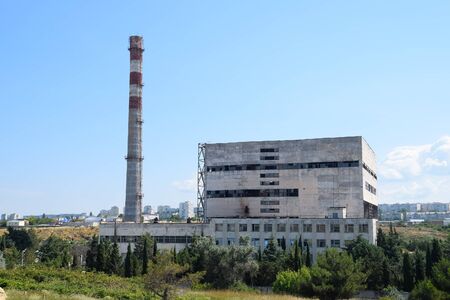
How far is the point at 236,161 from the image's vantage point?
8475 centimetres

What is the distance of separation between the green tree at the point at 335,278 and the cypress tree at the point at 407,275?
16354 mm

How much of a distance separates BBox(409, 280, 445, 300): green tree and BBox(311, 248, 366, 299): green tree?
19.7 ft

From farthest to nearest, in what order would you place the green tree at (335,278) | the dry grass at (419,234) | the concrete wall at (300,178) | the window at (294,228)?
A: the dry grass at (419,234) < the concrete wall at (300,178) < the window at (294,228) < the green tree at (335,278)

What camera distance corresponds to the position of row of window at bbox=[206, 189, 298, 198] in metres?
82.0

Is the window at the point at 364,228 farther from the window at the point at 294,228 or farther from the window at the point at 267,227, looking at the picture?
the window at the point at 267,227

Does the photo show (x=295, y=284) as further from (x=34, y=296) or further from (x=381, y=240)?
(x=381, y=240)

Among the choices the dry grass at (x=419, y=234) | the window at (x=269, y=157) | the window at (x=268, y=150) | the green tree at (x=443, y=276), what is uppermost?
the window at (x=268, y=150)

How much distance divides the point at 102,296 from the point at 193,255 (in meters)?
27.1

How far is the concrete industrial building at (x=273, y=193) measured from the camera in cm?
7662

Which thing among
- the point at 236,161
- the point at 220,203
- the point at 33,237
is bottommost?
the point at 33,237

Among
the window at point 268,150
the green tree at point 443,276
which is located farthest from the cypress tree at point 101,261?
the green tree at point 443,276

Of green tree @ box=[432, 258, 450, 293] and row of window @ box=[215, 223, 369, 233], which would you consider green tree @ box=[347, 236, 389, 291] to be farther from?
green tree @ box=[432, 258, 450, 293]

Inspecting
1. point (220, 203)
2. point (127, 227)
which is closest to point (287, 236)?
point (220, 203)

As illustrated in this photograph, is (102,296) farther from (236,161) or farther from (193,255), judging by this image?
(236,161)
